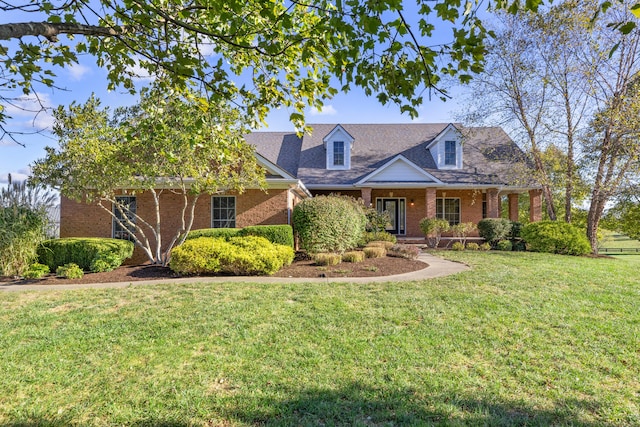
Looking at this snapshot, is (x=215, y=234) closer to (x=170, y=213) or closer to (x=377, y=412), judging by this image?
(x=170, y=213)

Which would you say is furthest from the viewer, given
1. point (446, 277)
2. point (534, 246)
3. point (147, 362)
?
point (534, 246)

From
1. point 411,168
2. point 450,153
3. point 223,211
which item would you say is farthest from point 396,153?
point 223,211

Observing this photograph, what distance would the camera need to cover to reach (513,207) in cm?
2088

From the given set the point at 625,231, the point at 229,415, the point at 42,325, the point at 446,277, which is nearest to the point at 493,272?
the point at 446,277

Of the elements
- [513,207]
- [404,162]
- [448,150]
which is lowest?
[513,207]

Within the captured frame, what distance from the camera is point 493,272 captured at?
9414mm

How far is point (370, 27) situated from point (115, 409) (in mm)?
4021

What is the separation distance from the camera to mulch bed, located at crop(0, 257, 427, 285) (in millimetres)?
9242

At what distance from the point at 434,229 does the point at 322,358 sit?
45.7 feet

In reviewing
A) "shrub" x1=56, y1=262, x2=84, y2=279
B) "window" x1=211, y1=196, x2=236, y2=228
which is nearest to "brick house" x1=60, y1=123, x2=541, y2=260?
"window" x1=211, y1=196, x2=236, y2=228

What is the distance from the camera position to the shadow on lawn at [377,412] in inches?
117

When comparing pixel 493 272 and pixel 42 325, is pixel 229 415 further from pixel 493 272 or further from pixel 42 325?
pixel 493 272

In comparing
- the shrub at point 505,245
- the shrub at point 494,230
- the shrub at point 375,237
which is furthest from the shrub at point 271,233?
the shrub at point 494,230

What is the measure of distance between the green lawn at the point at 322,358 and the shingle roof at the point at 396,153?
12233 millimetres
